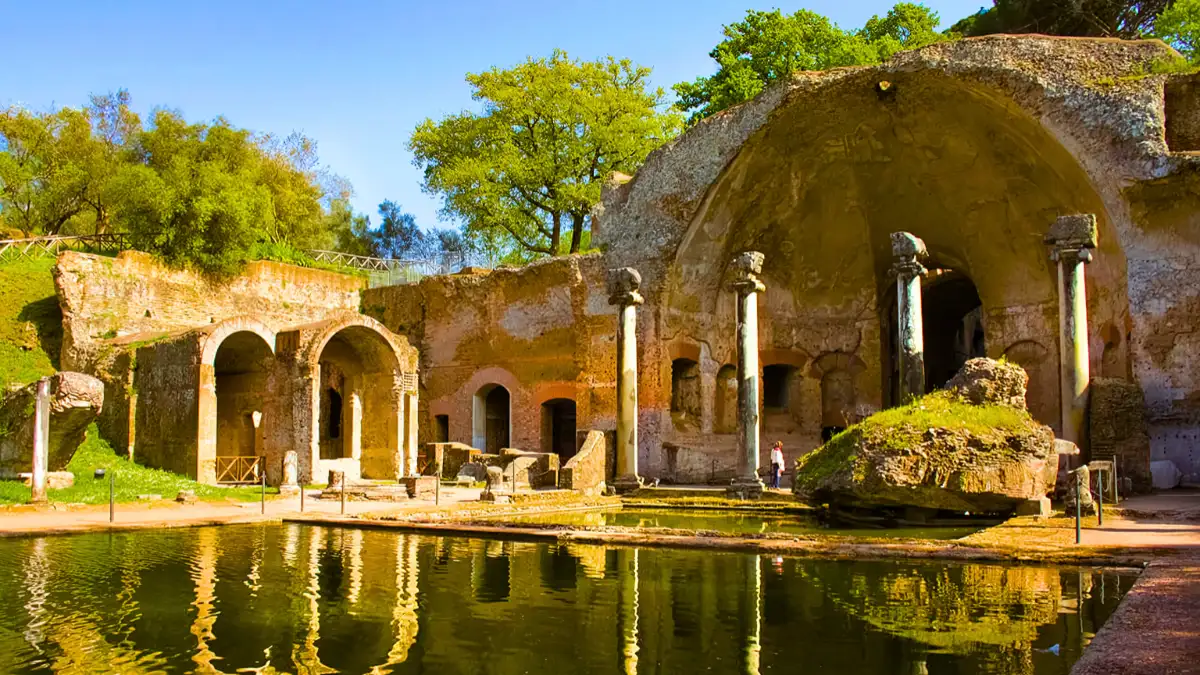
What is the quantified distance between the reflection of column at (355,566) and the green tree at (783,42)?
25.6m

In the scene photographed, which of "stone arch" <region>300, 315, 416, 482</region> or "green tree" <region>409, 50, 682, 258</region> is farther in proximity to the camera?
"green tree" <region>409, 50, 682, 258</region>

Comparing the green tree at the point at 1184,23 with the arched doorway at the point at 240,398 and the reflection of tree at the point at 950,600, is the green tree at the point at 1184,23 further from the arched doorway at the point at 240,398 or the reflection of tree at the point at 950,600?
the arched doorway at the point at 240,398

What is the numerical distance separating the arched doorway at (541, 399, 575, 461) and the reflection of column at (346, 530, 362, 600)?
45.2 ft

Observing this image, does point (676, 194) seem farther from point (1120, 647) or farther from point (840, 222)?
point (1120, 647)

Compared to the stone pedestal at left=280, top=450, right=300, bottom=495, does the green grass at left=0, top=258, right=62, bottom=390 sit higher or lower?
higher

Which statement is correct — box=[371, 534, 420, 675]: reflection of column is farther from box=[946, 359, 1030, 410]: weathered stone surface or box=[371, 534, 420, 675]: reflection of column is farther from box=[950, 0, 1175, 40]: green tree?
box=[950, 0, 1175, 40]: green tree

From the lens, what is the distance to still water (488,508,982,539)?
1158 cm

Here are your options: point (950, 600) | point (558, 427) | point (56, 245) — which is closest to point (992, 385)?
point (950, 600)

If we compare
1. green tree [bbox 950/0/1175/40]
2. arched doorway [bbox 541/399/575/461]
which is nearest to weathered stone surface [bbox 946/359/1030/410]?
arched doorway [bbox 541/399/575/461]

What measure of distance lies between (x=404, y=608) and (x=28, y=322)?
849 inches

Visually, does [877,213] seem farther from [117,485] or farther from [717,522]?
[117,485]

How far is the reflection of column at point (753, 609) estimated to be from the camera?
18.4 ft

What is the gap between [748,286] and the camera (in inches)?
741

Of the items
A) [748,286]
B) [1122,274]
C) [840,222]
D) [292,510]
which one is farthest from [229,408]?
[1122,274]
